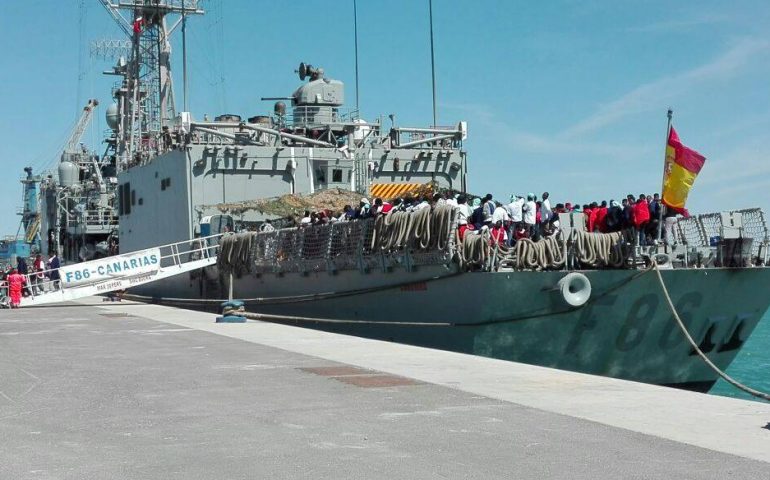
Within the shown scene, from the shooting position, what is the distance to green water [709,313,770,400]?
23.1m

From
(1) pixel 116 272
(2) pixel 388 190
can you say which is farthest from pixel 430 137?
(1) pixel 116 272

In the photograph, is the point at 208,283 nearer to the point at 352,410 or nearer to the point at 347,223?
the point at 347,223

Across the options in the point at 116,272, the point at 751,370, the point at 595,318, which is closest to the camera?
the point at 595,318

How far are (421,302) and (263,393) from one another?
7.18 m

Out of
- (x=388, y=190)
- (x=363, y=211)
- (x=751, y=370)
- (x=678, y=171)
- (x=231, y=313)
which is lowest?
(x=751, y=370)

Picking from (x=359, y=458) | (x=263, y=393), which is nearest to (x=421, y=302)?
(x=263, y=393)

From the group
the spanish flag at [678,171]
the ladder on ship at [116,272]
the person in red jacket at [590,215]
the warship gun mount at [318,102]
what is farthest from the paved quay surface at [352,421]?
the warship gun mount at [318,102]

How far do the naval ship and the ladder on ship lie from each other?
0.72 m

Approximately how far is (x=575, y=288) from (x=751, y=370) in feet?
61.5

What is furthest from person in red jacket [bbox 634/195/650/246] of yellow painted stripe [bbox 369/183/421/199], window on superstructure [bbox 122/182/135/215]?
window on superstructure [bbox 122/182/135/215]

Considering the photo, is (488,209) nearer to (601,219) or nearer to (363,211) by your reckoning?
(601,219)

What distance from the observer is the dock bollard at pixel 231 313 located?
17.3 m

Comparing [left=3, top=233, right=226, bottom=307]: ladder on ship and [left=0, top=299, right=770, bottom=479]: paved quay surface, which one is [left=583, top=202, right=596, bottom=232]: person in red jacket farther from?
[left=3, top=233, right=226, bottom=307]: ladder on ship

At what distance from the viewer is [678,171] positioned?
13.4m
